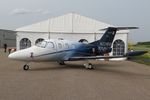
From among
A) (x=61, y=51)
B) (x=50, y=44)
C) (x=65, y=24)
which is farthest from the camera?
(x=65, y=24)

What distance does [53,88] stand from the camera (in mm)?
11508

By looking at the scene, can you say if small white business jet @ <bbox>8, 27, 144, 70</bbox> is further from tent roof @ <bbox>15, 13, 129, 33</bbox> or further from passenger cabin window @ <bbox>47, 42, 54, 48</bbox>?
tent roof @ <bbox>15, 13, 129, 33</bbox>

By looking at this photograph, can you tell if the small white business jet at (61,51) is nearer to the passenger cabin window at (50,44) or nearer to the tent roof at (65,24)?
the passenger cabin window at (50,44)

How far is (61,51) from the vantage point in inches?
869

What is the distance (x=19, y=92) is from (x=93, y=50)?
14127 millimetres

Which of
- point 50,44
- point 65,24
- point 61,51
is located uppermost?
point 65,24

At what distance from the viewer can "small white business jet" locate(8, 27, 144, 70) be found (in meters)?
19.9

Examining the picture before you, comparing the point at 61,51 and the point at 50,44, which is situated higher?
the point at 50,44

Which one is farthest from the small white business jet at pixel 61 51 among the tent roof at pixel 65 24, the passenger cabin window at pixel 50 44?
the tent roof at pixel 65 24

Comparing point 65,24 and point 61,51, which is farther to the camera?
point 65,24

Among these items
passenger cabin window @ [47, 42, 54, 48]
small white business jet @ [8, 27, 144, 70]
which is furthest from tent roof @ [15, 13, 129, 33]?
passenger cabin window @ [47, 42, 54, 48]

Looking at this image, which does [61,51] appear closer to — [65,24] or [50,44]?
[50,44]

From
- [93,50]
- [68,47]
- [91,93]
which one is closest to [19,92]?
[91,93]

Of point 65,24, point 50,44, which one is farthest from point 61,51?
point 65,24
